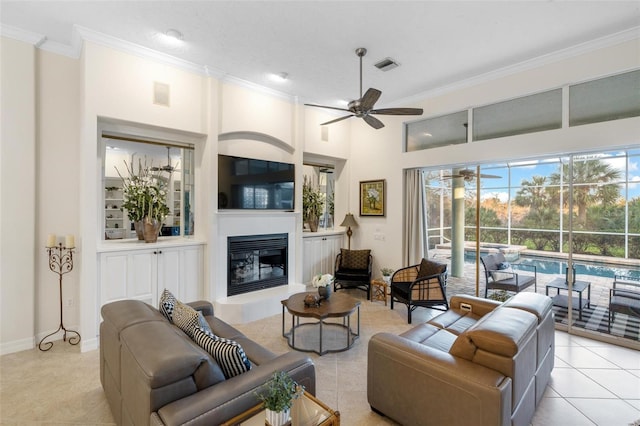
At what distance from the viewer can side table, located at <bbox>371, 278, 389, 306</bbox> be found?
5.07 m

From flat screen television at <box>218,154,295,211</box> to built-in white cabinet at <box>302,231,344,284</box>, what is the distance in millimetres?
927

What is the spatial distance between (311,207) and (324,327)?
2.63m

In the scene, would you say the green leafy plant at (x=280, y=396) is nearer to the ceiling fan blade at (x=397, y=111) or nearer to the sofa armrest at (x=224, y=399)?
the sofa armrest at (x=224, y=399)

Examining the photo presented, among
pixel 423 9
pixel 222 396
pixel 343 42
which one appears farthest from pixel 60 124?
pixel 423 9

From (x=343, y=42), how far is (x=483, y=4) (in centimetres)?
144

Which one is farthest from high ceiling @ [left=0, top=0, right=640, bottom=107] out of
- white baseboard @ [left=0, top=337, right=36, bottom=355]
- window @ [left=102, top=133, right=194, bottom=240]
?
white baseboard @ [left=0, top=337, right=36, bottom=355]

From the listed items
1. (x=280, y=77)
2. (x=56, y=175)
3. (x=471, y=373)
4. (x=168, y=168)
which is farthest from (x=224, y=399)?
(x=280, y=77)

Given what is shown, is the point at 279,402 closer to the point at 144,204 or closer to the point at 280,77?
the point at 144,204

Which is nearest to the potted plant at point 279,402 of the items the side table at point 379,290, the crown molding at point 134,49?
the side table at point 379,290

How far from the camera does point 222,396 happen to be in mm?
1505

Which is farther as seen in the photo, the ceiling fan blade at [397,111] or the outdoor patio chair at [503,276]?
the outdoor patio chair at [503,276]

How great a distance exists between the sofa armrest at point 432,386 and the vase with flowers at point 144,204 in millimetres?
3302

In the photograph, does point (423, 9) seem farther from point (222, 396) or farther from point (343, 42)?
point (222, 396)

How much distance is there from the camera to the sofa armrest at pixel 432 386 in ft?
5.57
